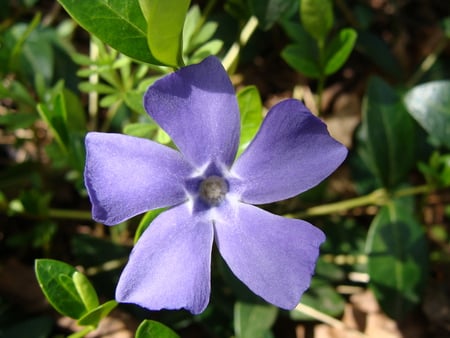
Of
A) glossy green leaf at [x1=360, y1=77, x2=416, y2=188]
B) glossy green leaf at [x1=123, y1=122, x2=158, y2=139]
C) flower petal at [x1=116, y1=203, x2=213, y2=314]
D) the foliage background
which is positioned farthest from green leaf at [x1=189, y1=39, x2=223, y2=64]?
glossy green leaf at [x1=360, y1=77, x2=416, y2=188]

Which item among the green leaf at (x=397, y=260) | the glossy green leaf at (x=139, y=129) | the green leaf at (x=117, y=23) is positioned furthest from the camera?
the green leaf at (x=397, y=260)

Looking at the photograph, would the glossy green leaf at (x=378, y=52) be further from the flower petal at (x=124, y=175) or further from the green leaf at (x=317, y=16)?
the flower petal at (x=124, y=175)

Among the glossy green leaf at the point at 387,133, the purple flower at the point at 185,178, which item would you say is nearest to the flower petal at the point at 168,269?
the purple flower at the point at 185,178

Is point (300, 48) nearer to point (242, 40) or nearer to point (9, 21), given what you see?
point (242, 40)

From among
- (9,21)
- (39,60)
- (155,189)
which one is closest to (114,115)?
(39,60)

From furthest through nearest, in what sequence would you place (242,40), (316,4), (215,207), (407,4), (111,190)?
(407,4)
(242,40)
(316,4)
(215,207)
(111,190)

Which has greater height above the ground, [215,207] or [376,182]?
[215,207]

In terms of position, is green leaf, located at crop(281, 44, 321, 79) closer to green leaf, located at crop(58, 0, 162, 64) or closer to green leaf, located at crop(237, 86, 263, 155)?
green leaf, located at crop(237, 86, 263, 155)
